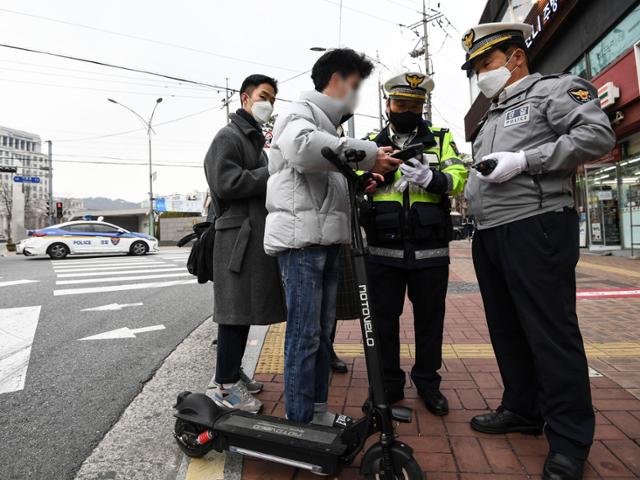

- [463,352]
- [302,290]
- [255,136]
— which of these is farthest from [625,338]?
[255,136]

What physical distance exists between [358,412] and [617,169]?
1241 cm

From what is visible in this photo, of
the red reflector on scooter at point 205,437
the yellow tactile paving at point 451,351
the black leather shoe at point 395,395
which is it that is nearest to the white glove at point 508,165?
the black leather shoe at point 395,395

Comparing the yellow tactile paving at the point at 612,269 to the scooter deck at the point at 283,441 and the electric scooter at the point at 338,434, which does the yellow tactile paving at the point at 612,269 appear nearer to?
the electric scooter at the point at 338,434

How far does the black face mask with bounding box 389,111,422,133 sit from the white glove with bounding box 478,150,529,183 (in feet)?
2.46

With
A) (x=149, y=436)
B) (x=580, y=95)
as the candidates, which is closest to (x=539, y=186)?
(x=580, y=95)

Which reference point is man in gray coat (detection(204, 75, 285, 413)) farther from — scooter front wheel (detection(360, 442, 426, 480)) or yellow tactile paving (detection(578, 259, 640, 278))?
yellow tactile paving (detection(578, 259, 640, 278))

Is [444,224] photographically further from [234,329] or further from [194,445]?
[194,445]

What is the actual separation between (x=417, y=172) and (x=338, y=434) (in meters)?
1.29

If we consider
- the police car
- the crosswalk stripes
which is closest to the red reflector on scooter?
the crosswalk stripes

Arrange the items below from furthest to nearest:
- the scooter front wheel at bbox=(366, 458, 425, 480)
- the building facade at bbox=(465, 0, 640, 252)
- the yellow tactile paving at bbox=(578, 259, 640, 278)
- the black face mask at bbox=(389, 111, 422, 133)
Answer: the building facade at bbox=(465, 0, 640, 252) → the yellow tactile paving at bbox=(578, 259, 640, 278) → the black face mask at bbox=(389, 111, 422, 133) → the scooter front wheel at bbox=(366, 458, 425, 480)

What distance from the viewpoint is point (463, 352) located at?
343cm

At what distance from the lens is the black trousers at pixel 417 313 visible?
7.99 feet

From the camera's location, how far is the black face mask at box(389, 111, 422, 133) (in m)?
2.50

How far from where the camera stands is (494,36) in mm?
2053
